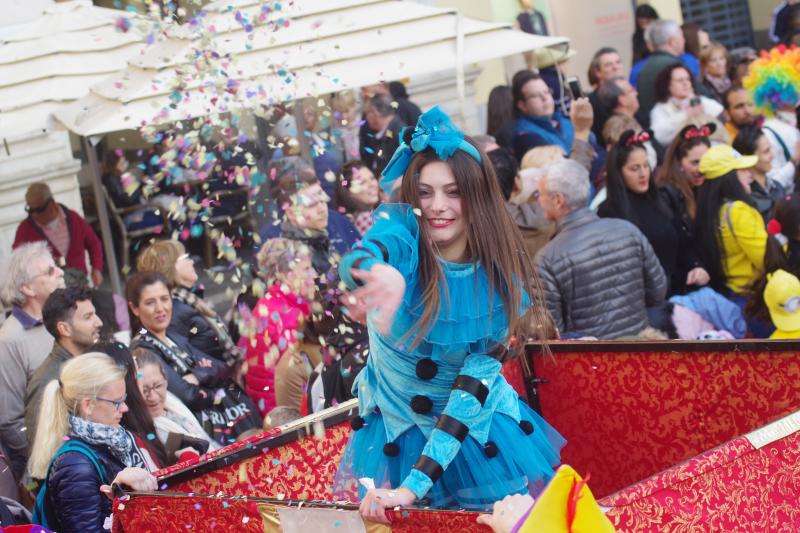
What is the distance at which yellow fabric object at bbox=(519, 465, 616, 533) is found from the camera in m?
2.18

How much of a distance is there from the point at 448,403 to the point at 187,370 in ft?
7.18

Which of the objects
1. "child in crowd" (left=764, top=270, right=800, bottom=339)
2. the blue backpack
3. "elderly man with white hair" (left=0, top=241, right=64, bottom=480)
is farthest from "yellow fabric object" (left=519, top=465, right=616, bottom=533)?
"child in crowd" (left=764, top=270, right=800, bottom=339)

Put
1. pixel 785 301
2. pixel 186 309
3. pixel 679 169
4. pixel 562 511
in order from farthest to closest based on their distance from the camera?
pixel 679 169
pixel 785 301
pixel 186 309
pixel 562 511

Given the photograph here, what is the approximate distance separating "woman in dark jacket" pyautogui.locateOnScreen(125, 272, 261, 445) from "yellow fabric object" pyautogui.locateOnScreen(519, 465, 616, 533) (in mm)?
2792

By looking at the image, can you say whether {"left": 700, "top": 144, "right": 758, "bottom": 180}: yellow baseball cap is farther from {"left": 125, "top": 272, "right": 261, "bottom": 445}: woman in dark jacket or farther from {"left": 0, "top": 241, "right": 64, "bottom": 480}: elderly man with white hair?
{"left": 0, "top": 241, "right": 64, "bottom": 480}: elderly man with white hair

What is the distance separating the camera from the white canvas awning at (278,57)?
5.27 meters

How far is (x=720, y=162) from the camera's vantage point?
6.36 m

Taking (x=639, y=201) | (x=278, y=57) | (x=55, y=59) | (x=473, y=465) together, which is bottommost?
(x=473, y=465)

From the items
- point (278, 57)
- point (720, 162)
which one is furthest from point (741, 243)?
point (278, 57)

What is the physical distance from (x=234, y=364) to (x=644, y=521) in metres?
2.86

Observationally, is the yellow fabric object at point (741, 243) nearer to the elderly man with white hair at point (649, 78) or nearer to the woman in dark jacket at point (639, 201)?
the woman in dark jacket at point (639, 201)

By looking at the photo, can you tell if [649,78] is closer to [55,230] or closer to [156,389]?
[55,230]

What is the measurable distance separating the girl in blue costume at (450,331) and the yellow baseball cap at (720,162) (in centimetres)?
355

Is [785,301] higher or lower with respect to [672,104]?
lower
